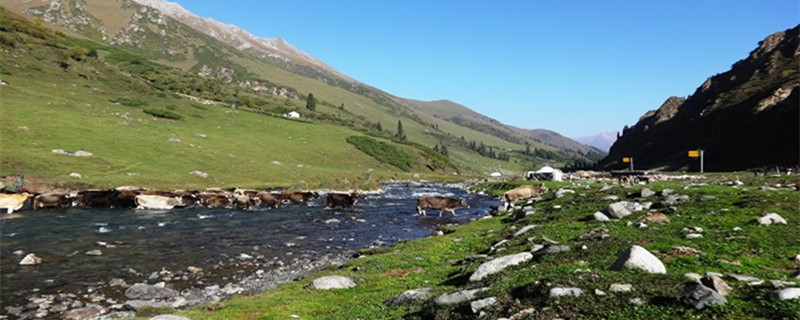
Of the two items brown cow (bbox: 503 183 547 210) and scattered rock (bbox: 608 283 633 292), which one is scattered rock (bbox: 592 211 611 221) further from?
brown cow (bbox: 503 183 547 210)

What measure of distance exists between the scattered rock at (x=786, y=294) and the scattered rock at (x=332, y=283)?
11.6m

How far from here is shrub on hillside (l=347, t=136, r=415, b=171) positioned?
12284cm

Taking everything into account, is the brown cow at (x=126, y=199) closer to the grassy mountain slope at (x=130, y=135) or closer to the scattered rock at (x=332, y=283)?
the grassy mountain slope at (x=130, y=135)

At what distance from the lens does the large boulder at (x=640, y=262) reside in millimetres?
9625

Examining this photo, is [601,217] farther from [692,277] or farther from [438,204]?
[438,204]

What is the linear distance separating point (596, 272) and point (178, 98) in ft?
422

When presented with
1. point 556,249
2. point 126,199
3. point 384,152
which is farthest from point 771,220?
point 384,152

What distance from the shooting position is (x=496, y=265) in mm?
13156

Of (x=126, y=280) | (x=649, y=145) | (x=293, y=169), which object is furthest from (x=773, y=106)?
(x=126, y=280)

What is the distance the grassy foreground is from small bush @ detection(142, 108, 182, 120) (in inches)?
3451

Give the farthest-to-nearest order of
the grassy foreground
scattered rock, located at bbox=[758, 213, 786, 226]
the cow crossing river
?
the cow crossing river < scattered rock, located at bbox=[758, 213, 786, 226] < the grassy foreground

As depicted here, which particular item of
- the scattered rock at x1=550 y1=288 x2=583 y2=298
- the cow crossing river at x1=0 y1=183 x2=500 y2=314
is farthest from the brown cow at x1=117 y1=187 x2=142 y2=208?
the scattered rock at x1=550 y1=288 x2=583 y2=298

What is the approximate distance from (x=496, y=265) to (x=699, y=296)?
6.51 m

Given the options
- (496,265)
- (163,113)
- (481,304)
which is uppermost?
(163,113)
